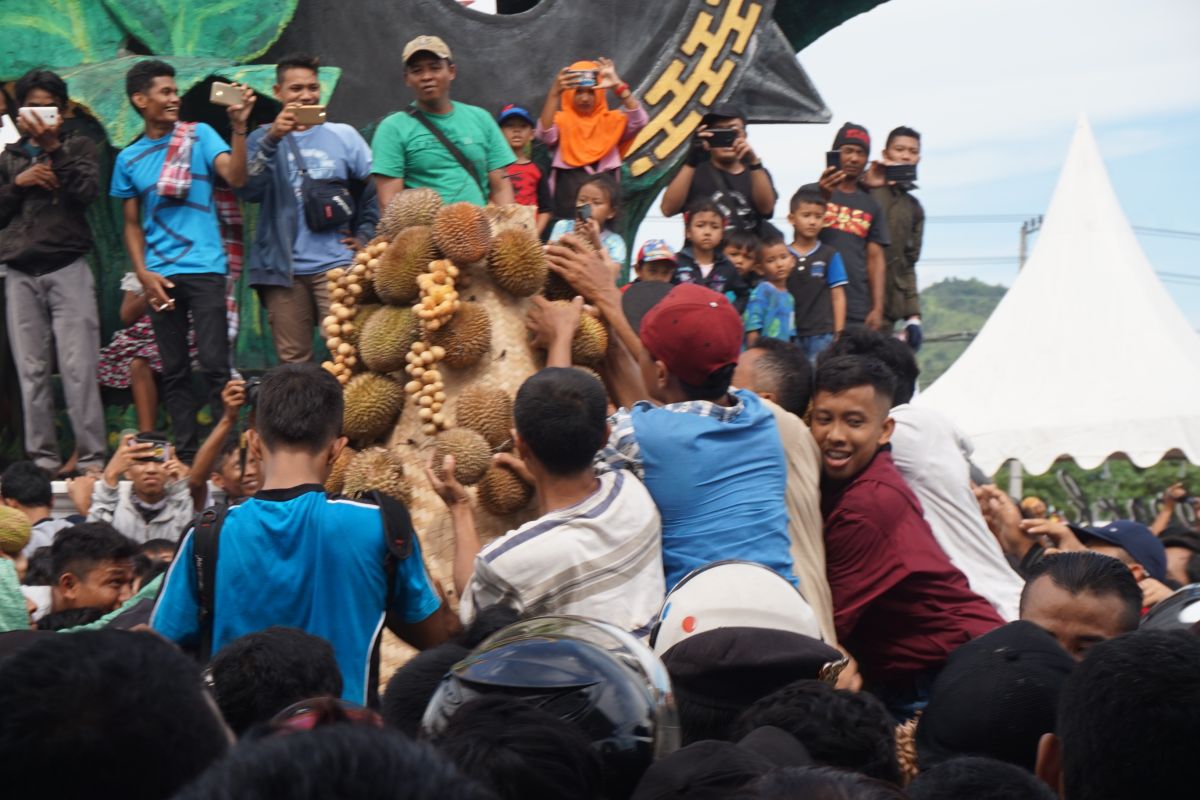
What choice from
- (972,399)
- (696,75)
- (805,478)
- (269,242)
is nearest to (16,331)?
(269,242)

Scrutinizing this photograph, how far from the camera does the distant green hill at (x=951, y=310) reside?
240 ft

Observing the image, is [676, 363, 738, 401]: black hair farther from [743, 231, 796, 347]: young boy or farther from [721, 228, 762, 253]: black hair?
[721, 228, 762, 253]: black hair

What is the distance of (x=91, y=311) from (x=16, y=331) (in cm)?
39

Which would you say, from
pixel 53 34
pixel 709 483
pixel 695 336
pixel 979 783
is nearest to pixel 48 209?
pixel 53 34

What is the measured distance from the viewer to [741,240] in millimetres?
7582

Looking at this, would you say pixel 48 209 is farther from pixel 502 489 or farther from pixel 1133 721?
pixel 1133 721

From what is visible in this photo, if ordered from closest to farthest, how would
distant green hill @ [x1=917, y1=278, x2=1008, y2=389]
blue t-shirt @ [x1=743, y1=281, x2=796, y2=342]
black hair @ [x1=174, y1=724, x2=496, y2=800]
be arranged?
black hair @ [x1=174, y1=724, x2=496, y2=800] → blue t-shirt @ [x1=743, y1=281, x2=796, y2=342] → distant green hill @ [x1=917, y1=278, x2=1008, y2=389]

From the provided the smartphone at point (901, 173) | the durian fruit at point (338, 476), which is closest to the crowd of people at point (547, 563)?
the durian fruit at point (338, 476)

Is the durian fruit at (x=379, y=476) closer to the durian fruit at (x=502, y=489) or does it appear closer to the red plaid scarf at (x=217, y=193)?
the durian fruit at (x=502, y=489)

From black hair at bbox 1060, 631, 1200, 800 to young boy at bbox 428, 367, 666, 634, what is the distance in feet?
4.81

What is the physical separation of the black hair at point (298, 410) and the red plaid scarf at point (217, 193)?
385 cm

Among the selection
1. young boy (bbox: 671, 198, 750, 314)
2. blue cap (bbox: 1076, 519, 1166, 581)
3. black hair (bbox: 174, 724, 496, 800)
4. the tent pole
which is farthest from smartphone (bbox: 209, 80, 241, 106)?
the tent pole

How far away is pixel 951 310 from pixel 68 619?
3176 inches

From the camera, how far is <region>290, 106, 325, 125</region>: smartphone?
6.61m
